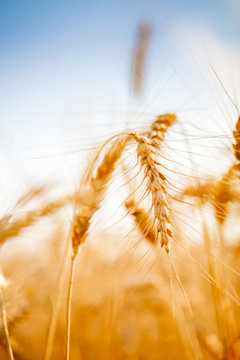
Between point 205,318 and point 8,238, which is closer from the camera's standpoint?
point 8,238

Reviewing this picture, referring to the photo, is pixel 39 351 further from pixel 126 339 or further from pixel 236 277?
pixel 236 277

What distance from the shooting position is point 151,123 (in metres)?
1.19

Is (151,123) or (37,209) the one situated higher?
(151,123)

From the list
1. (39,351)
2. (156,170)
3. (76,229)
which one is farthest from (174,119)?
(39,351)

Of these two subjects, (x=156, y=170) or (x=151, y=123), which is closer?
(x=156, y=170)

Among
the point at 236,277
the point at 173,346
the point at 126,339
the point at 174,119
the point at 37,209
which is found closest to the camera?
the point at 37,209

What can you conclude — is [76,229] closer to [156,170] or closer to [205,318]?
[156,170]

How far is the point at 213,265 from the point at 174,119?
2.74 ft

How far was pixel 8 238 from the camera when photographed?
36.3 inches

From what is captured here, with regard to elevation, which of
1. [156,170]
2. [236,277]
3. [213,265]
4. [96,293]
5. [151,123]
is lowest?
[236,277]

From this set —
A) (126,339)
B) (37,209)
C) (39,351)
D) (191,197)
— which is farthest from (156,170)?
(39,351)

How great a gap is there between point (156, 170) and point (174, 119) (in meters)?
0.44

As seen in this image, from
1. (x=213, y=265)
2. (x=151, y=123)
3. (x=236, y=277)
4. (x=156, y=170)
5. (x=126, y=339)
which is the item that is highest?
(x=151, y=123)

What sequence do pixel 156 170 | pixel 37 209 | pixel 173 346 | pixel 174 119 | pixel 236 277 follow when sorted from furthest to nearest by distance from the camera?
1. pixel 236 277
2. pixel 173 346
3. pixel 174 119
4. pixel 37 209
5. pixel 156 170
